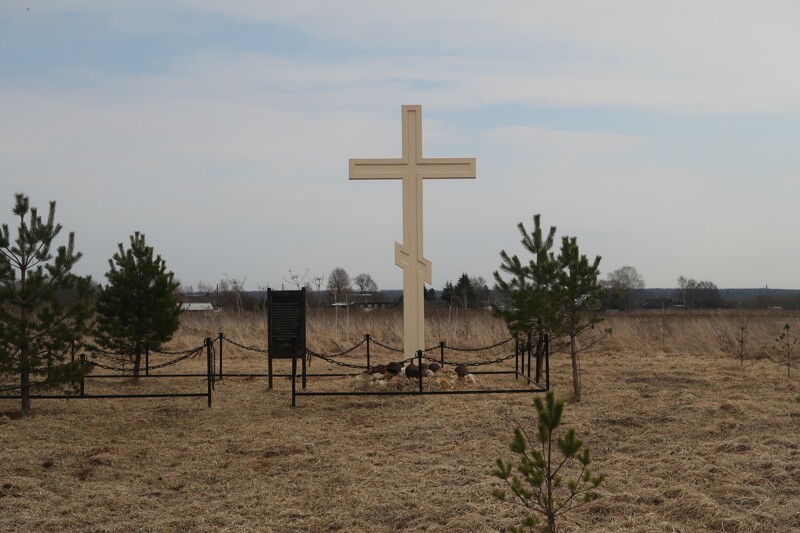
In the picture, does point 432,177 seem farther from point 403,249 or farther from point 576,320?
point 576,320

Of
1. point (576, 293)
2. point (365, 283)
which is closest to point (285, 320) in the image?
point (576, 293)

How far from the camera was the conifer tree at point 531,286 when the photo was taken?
1278 centimetres

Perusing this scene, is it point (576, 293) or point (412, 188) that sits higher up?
point (412, 188)

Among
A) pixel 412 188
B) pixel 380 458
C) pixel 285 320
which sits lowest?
pixel 380 458

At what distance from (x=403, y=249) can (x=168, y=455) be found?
6128 mm

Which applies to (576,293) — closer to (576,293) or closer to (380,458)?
(576,293)

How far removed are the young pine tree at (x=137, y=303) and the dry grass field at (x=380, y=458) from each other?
947mm

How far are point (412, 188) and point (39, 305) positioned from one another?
6.28 m

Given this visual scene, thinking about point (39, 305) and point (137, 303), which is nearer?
point (39, 305)

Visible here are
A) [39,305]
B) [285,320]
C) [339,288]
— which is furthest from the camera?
[339,288]

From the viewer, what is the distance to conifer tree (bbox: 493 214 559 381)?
41.9ft

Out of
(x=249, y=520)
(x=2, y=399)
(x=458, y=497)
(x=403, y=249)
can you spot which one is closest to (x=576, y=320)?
(x=403, y=249)

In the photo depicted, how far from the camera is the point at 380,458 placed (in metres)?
8.45

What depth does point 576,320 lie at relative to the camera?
12.1m
